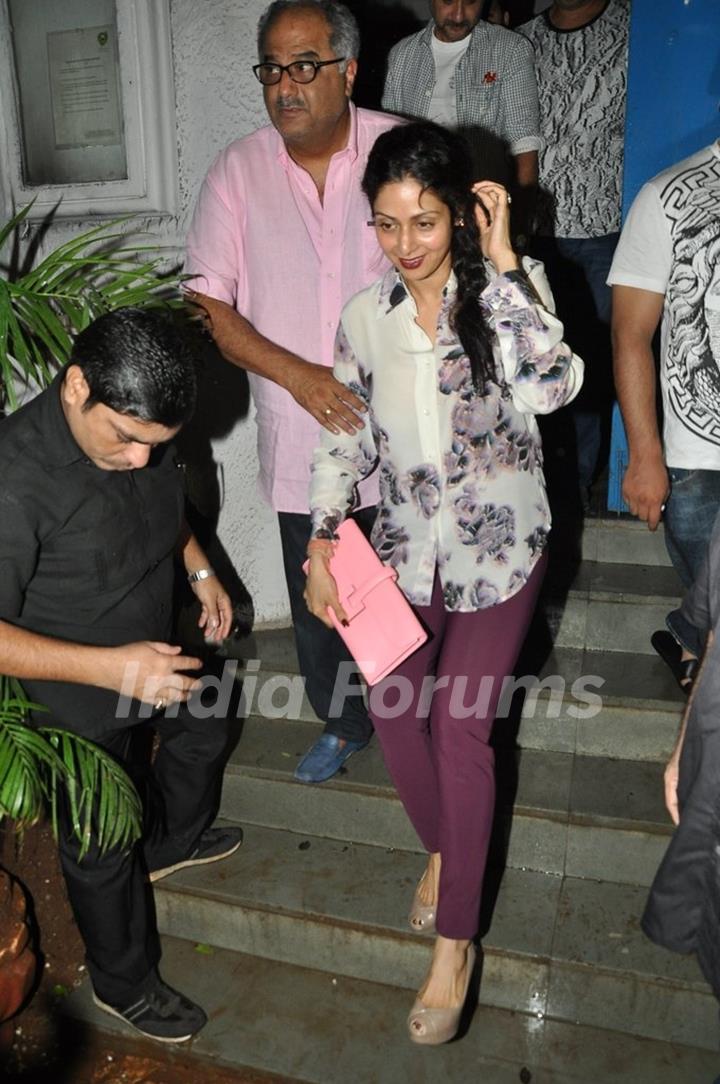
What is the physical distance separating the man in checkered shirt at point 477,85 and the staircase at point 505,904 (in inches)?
→ 66.9

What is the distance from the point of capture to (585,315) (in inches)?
171

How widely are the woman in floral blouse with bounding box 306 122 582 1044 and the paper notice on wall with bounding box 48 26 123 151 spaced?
6.32ft

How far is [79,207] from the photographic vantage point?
394 cm

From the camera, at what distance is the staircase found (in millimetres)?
2789

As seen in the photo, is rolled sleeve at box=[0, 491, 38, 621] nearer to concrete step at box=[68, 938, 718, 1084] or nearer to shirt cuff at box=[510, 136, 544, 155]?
concrete step at box=[68, 938, 718, 1084]

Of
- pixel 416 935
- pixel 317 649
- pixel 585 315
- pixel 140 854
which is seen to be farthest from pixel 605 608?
pixel 140 854

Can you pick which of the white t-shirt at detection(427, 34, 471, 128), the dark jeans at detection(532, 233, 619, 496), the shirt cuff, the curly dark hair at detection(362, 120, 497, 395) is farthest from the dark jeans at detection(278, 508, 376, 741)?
the white t-shirt at detection(427, 34, 471, 128)

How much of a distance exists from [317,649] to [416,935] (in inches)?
38.0

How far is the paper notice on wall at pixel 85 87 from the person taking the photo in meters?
3.85

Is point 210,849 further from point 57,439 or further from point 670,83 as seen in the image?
point 670,83

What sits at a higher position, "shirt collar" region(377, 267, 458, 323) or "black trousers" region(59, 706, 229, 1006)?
"shirt collar" region(377, 267, 458, 323)

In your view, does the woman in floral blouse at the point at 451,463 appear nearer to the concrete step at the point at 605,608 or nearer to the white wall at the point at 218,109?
the concrete step at the point at 605,608

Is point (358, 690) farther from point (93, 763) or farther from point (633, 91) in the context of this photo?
point (633, 91)

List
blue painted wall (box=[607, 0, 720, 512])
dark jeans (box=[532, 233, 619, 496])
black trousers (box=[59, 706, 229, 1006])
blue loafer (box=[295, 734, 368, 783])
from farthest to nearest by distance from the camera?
dark jeans (box=[532, 233, 619, 496])
blue painted wall (box=[607, 0, 720, 512])
blue loafer (box=[295, 734, 368, 783])
black trousers (box=[59, 706, 229, 1006])
